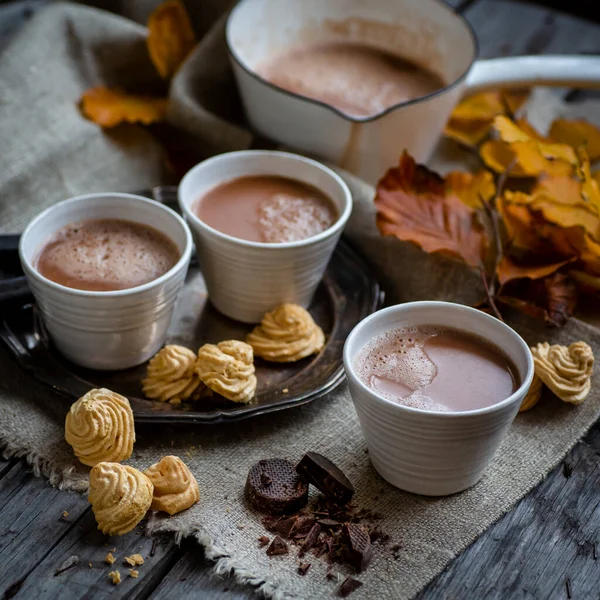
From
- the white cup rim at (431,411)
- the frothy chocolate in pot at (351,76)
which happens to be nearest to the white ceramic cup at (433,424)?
the white cup rim at (431,411)

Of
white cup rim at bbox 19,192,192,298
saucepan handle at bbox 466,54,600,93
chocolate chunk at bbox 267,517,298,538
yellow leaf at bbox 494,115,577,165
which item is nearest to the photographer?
chocolate chunk at bbox 267,517,298,538

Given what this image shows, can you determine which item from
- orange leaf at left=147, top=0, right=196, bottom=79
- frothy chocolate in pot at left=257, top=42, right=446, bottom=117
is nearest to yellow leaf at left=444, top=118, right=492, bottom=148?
frothy chocolate in pot at left=257, top=42, right=446, bottom=117

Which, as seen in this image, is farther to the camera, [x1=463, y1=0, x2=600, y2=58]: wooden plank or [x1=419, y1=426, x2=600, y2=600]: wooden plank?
[x1=463, y1=0, x2=600, y2=58]: wooden plank

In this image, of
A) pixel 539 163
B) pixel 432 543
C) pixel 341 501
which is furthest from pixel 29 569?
pixel 539 163

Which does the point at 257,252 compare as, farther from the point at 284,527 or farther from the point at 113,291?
the point at 284,527

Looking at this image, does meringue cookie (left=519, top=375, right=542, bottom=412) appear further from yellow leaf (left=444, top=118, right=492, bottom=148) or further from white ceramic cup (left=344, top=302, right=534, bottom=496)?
yellow leaf (left=444, top=118, right=492, bottom=148)

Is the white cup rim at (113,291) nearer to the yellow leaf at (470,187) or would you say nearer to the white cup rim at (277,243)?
the white cup rim at (277,243)

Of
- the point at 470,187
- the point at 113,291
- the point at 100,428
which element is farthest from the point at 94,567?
the point at 470,187
